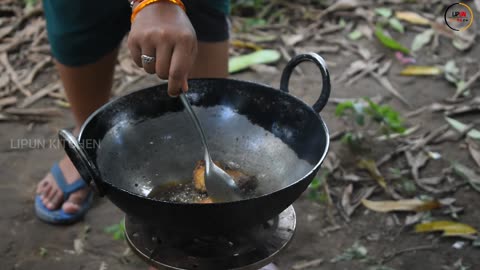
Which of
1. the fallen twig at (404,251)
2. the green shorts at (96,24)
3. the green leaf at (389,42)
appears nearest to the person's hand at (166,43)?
the green shorts at (96,24)

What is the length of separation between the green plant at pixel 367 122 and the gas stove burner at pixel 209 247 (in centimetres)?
118

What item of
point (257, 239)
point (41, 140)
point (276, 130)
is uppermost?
point (276, 130)

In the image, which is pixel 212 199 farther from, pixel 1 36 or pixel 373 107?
pixel 1 36

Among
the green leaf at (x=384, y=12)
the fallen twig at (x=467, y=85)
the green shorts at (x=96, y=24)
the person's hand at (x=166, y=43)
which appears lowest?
the fallen twig at (x=467, y=85)

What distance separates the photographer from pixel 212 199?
1.51m

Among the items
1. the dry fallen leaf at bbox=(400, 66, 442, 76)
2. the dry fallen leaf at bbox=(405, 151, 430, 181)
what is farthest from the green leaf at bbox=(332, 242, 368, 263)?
the dry fallen leaf at bbox=(400, 66, 442, 76)

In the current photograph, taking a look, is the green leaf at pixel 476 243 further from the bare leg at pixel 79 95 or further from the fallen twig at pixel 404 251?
the bare leg at pixel 79 95

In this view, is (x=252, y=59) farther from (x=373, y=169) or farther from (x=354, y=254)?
(x=354, y=254)

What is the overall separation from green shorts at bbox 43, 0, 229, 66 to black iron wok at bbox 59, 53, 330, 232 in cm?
41

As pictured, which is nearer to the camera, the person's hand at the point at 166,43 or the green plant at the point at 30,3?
the person's hand at the point at 166,43

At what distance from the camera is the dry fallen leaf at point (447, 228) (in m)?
2.17

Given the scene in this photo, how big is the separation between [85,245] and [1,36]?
1.99 metres

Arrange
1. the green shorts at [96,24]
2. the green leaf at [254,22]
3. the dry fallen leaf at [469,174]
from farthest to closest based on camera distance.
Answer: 1. the green leaf at [254,22]
2. the dry fallen leaf at [469,174]
3. the green shorts at [96,24]

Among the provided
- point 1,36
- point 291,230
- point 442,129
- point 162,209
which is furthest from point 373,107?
point 1,36
